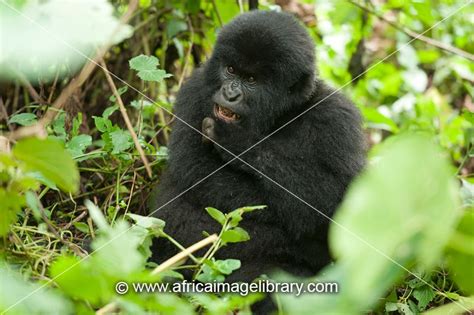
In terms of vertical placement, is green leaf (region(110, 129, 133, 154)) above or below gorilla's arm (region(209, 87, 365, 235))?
above

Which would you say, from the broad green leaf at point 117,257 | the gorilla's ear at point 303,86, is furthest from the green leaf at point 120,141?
the broad green leaf at point 117,257

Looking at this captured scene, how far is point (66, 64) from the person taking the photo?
10.9ft

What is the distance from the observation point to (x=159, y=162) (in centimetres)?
308

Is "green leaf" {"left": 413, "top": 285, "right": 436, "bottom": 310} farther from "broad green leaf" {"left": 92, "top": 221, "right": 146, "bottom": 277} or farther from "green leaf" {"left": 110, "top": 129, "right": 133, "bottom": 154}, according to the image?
"broad green leaf" {"left": 92, "top": 221, "right": 146, "bottom": 277}

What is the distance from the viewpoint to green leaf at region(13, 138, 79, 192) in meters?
1.28

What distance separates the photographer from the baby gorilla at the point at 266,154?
2.54 metres

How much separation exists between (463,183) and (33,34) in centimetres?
235

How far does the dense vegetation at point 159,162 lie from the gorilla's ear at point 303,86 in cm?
41

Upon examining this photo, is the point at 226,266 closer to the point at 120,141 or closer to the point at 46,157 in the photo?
the point at 46,157

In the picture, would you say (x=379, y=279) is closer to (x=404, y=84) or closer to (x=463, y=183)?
(x=463, y=183)

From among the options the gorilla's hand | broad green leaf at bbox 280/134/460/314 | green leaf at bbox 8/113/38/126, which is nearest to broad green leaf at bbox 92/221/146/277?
broad green leaf at bbox 280/134/460/314

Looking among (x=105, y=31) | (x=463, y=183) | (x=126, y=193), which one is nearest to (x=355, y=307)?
(x=105, y=31)

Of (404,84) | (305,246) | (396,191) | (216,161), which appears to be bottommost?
(404,84)

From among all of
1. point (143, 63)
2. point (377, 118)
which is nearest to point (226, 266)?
point (143, 63)
